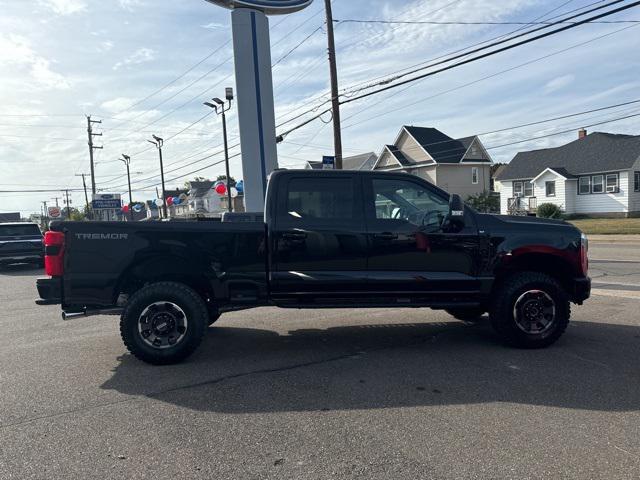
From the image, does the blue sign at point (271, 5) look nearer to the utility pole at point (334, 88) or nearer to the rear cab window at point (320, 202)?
the utility pole at point (334, 88)

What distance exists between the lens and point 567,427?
3652 mm

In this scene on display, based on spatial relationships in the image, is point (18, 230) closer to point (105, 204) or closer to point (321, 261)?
point (321, 261)

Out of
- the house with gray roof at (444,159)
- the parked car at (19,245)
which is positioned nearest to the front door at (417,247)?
the parked car at (19,245)

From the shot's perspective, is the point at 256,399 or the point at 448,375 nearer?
the point at 256,399

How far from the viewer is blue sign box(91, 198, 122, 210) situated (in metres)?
46.4

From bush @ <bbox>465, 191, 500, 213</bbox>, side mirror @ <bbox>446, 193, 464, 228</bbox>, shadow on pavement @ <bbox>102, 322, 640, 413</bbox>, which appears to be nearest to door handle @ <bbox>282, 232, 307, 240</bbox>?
shadow on pavement @ <bbox>102, 322, 640, 413</bbox>

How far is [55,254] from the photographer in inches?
205

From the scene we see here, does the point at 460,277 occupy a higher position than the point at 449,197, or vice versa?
the point at 449,197

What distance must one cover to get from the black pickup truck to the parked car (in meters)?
13.3

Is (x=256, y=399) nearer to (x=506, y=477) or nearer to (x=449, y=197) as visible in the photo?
(x=506, y=477)

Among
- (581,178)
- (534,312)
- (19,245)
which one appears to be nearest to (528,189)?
(581,178)

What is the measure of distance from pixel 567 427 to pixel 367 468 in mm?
1592

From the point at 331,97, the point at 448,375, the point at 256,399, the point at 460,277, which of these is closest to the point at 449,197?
the point at 460,277

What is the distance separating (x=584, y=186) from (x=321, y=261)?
3467cm
